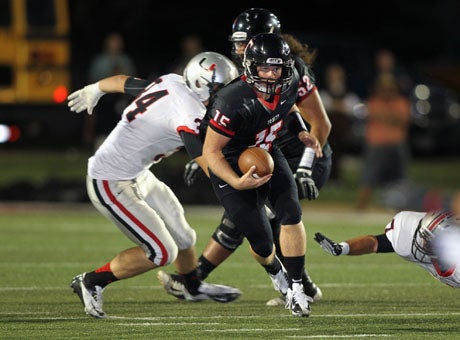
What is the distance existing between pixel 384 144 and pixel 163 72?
7625mm

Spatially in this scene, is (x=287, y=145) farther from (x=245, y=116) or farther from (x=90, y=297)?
(x=90, y=297)

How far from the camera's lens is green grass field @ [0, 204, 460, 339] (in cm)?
739

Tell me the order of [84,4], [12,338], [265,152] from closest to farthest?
[12,338], [265,152], [84,4]

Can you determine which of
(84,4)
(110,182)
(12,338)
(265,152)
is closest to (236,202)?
(265,152)

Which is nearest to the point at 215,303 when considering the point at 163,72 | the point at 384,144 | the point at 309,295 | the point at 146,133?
the point at 309,295

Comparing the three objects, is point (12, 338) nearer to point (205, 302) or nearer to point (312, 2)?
point (205, 302)

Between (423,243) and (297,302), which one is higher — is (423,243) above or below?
above

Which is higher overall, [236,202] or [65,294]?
[236,202]

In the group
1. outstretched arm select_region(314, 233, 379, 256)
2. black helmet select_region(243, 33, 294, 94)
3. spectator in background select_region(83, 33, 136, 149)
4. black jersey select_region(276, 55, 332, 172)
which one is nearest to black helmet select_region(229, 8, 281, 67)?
black jersey select_region(276, 55, 332, 172)

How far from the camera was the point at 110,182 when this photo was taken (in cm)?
816

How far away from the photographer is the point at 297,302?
7730 mm

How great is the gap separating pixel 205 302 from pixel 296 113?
4.36ft

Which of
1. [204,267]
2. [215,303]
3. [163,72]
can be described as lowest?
[163,72]

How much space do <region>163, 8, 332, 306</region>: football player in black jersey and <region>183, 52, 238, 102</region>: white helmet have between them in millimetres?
381
